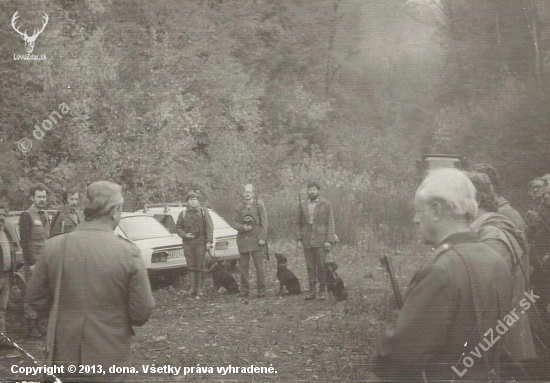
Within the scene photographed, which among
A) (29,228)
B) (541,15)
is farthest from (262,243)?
(541,15)

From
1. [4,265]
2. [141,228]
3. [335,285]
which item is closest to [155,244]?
[141,228]

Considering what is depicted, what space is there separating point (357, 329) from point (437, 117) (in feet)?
67.2

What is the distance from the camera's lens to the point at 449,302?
216cm

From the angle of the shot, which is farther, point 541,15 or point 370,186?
point 370,186

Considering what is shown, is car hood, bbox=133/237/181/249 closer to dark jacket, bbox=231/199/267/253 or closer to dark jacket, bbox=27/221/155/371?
dark jacket, bbox=231/199/267/253

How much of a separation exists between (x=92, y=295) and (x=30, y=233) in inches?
155

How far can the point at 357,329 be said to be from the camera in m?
6.72

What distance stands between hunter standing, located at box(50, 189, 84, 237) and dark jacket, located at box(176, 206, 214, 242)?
281 centimetres

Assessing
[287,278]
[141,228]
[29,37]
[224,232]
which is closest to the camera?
[287,278]

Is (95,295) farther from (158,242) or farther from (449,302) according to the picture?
(158,242)

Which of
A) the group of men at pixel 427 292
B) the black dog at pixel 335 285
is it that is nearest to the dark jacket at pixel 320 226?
the black dog at pixel 335 285

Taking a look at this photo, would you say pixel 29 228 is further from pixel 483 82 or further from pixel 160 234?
pixel 483 82

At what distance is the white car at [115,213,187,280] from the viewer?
9133 mm

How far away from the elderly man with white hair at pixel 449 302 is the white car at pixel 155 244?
7048 millimetres
